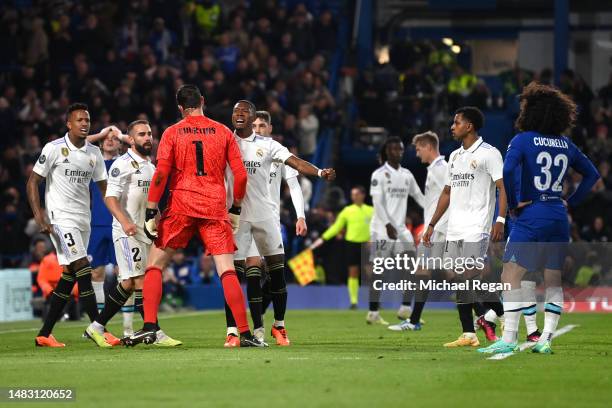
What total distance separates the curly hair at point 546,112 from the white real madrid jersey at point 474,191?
1.61 metres

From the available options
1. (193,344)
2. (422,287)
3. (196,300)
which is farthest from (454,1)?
(193,344)

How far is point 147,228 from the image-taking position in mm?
12547

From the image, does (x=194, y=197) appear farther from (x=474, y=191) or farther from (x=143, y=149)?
(x=474, y=191)

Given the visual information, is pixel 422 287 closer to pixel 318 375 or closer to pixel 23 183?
pixel 318 375

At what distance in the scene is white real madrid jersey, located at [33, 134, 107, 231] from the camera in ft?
46.6

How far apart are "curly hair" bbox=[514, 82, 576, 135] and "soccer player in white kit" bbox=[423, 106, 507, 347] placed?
1.57 meters

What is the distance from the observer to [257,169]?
44.5ft

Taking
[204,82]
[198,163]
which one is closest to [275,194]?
[198,163]

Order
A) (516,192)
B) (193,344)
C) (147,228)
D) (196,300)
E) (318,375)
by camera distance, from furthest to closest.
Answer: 1. (196,300)
2. (193,344)
3. (147,228)
4. (516,192)
5. (318,375)

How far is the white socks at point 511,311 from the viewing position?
1173cm

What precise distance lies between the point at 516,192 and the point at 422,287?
236 inches

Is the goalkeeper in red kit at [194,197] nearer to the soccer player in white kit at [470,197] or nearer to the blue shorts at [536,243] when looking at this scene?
the soccer player in white kit at [470,197]

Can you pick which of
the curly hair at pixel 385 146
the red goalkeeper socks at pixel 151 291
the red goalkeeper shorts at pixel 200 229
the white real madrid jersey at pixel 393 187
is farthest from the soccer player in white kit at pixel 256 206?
the white real madrid jersey at pixel 393 187

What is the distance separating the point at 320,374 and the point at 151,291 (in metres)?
3.00
